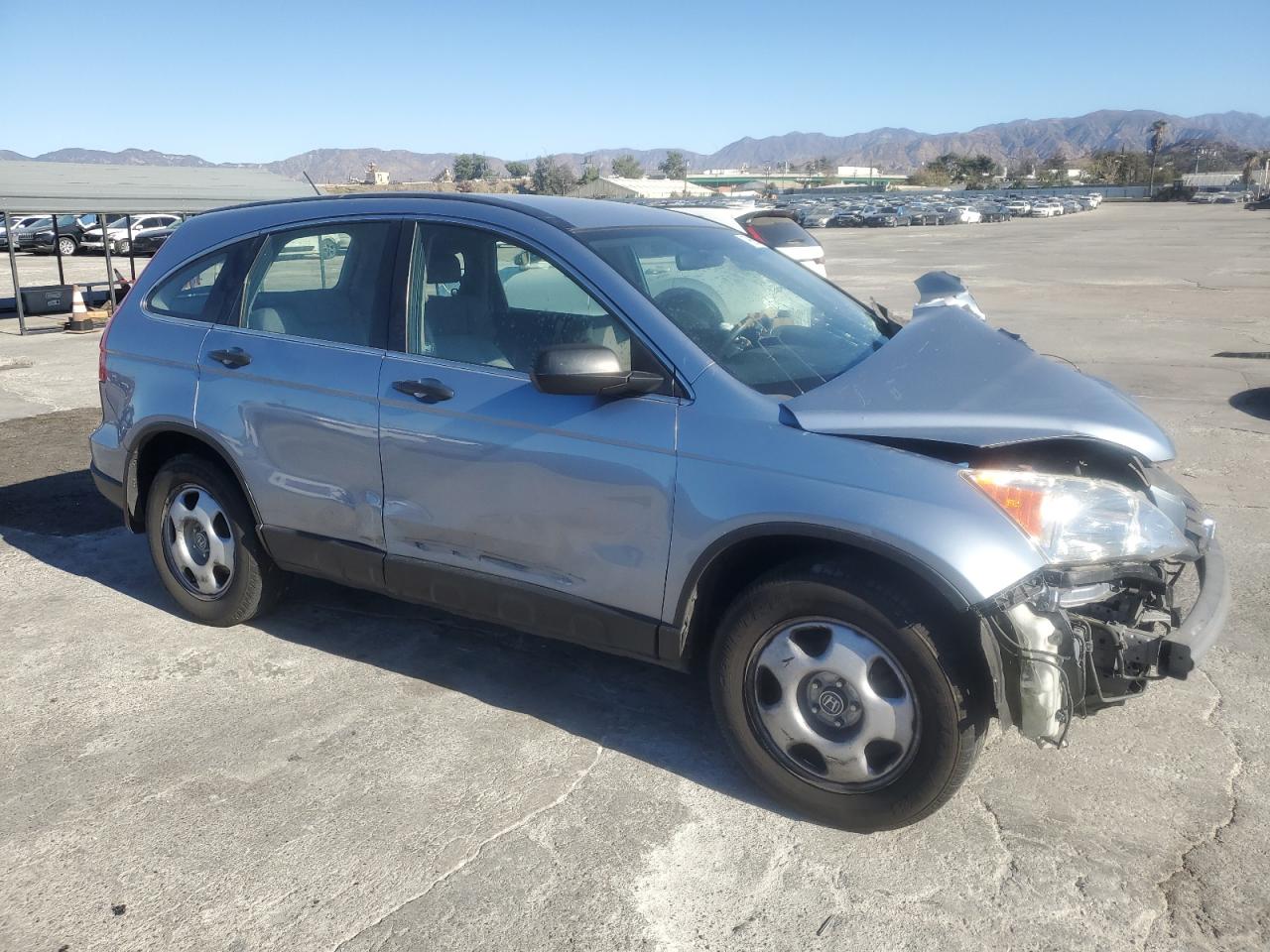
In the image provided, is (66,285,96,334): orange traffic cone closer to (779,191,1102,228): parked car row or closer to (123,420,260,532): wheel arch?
(123,420,260,532): wheel arch

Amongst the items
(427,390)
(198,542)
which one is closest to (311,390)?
(427,390)

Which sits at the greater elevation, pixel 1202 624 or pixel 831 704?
pixel 1202 624

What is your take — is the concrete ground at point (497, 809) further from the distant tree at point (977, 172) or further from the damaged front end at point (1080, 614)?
the distant tree at point (977, 172)

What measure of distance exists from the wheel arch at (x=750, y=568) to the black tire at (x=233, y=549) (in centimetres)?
204

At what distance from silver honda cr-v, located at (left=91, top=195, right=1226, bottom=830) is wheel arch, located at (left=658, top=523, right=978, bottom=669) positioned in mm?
11

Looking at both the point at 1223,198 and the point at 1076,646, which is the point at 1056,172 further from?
the point at 1076,646

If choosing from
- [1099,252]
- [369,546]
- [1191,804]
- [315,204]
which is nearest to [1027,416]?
[1191,804]

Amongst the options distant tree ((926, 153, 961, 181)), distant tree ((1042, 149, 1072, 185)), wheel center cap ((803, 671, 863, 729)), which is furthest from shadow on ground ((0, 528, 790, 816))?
distant tree ((926, 153, 961, 181))

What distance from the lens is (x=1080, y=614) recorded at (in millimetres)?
2992

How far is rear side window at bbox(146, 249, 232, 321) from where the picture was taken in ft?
14.7

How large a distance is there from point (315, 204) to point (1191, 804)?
154 inches

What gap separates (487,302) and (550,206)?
459 millimetres

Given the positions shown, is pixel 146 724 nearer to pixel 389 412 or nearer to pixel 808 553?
pixel 389 412

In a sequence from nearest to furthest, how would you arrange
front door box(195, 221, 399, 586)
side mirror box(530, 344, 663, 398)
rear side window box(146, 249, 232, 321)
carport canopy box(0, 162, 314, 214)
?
side mirror box(530, 344, 663, 398) → front door box(195, 221, 399, 586) → rear side window box(146, 249, 232, 321) → carport canopy box(0, 162, 314, 214)
